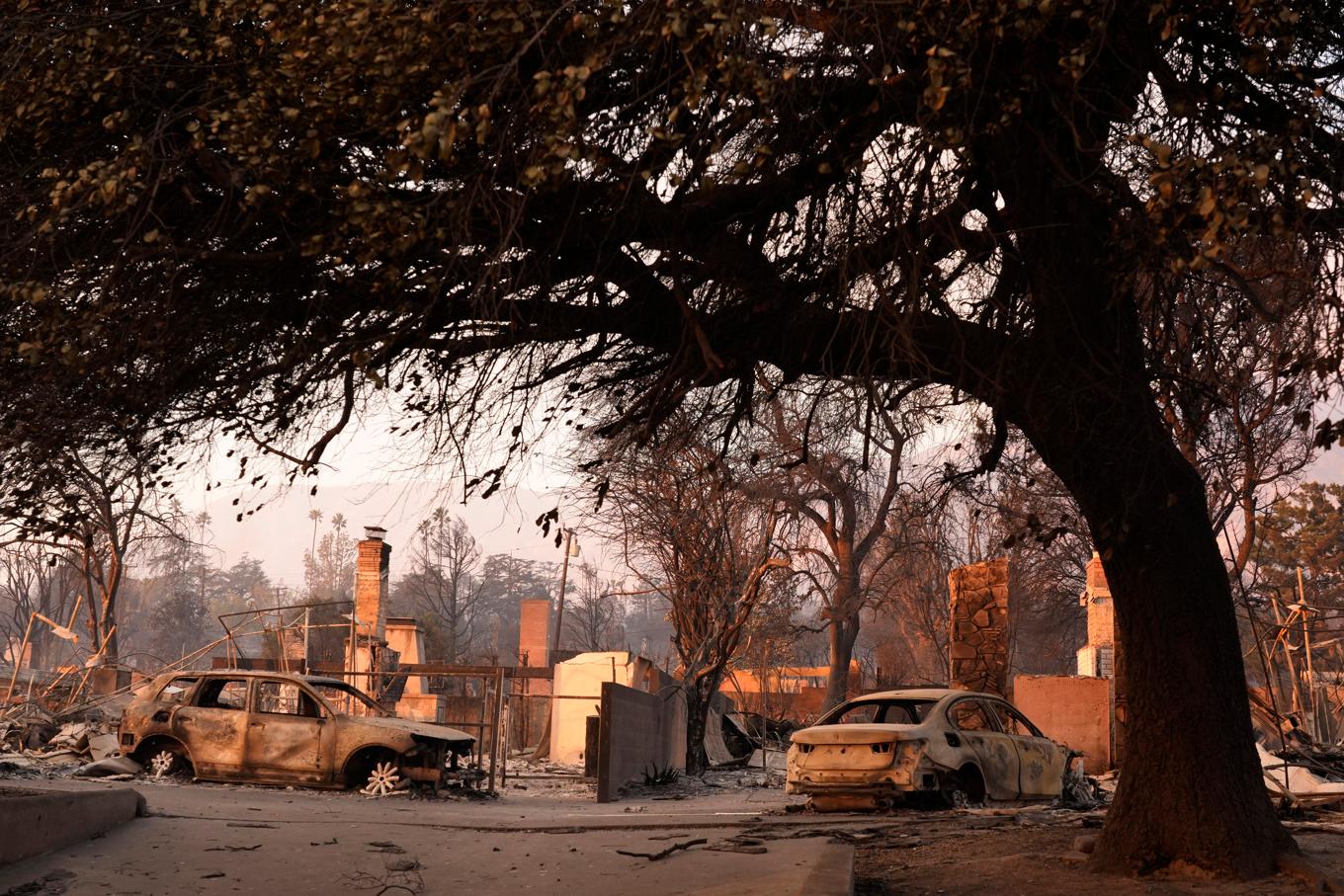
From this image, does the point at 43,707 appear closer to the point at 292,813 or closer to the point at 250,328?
the point at 292,813

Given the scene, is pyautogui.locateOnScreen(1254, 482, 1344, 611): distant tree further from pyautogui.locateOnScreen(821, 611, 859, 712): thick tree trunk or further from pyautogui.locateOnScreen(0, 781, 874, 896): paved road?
pyautogui.locateOnScreen(0, 781, 874, 896): paved road

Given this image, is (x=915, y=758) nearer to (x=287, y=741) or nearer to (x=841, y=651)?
(x=287, y=741)

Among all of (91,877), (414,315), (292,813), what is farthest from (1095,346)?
(292,813)

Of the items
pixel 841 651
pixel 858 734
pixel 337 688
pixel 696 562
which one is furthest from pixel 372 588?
pixel 858 734

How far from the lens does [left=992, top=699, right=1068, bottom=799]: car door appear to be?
15602 mm

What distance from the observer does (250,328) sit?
25.4 feet

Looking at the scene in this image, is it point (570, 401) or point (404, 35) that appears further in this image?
point (570, 401)

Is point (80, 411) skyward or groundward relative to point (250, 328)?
groundward

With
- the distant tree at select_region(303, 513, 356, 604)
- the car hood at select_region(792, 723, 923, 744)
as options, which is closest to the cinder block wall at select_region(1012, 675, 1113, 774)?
the car hood at select_region(792, 723, 923, 744)

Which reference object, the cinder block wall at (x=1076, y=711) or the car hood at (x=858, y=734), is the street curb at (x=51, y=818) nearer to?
the car hood at (x=858, y=734)

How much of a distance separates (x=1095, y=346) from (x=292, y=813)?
1023 centimetres

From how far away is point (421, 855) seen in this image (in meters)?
10.5

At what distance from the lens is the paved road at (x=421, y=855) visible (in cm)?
840

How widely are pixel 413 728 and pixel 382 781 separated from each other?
31.9 inches
